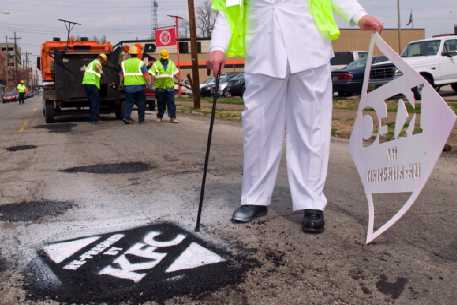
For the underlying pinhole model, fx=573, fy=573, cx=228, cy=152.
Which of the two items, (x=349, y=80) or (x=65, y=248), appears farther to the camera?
(x=349, y=80)

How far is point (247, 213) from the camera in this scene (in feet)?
12.9

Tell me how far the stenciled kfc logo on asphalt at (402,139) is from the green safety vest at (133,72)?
10528 millimetres

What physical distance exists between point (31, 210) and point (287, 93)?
223 cm

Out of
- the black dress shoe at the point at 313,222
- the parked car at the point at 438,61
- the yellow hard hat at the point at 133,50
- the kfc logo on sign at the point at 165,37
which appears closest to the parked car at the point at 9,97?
the kfc logo on sign at the point at 165,37

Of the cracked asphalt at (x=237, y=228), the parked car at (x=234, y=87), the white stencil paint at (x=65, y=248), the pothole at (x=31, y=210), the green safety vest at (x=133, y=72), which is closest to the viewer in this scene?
the cracked asphalt at (x=237, y=228)

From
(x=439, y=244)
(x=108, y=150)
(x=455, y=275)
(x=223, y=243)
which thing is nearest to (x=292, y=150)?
(x=223, y=243)

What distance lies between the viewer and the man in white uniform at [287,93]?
366 cm

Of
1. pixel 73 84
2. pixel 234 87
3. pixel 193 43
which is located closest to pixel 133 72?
pixel 73 84

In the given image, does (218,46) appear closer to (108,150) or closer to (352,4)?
(352,4)

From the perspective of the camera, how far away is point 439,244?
3447 mm

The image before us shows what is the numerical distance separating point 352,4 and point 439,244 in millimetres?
1608

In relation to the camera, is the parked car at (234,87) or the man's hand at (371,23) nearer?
the man's hand at (371,23)

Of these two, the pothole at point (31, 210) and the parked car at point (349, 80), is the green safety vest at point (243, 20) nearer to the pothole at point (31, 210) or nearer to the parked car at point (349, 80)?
the pothole at point (31, 210)

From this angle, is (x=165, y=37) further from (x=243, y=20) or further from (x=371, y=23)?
(x=371, y=23)
